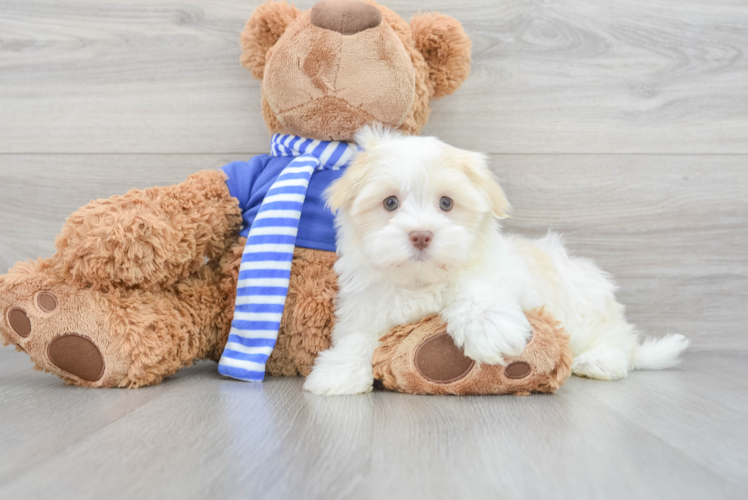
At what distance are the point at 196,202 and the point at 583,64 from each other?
113 cm

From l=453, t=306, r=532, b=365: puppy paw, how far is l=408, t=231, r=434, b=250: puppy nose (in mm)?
154

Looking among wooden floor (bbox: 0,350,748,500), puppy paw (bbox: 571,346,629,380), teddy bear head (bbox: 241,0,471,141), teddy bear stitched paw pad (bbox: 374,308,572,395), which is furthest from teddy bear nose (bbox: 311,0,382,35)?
puppy paw (bbox: 571,346,629,380)

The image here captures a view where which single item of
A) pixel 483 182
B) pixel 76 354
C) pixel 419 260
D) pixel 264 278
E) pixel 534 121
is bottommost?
pixel 76 354

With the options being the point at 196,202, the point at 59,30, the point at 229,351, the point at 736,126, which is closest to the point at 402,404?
the point at 229,351

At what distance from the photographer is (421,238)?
100 centimetres

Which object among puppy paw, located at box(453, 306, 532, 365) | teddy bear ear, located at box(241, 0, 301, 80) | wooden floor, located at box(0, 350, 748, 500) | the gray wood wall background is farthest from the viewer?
the gray wood wall background

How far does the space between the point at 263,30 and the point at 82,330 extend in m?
0.80

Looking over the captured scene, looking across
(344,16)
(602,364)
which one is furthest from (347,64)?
(602,364)

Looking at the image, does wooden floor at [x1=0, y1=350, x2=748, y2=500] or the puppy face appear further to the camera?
the puppy face

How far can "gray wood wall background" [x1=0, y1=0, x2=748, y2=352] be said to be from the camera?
1604 millimetres

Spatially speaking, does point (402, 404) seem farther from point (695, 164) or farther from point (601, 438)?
point (695, 164)

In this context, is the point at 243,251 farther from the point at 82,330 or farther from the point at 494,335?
the point at 494,335

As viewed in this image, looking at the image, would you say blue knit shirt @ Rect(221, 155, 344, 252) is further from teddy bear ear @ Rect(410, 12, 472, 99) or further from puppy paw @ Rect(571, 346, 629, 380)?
puppy paw @ Rect(571, 346, 629, 380)

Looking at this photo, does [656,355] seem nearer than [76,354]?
No
